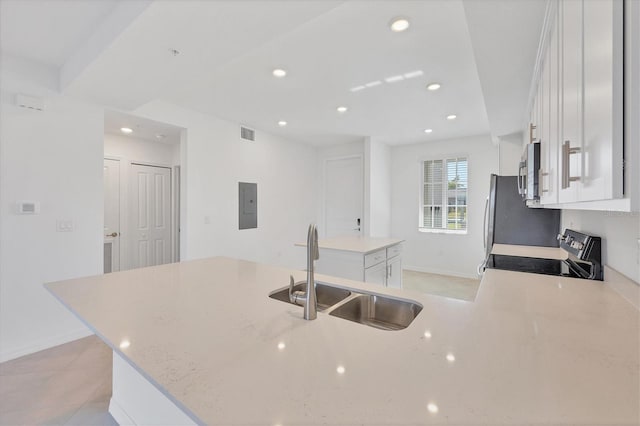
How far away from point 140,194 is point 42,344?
238 cm

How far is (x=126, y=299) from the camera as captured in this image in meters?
1.22

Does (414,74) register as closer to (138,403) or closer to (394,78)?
(394,78)

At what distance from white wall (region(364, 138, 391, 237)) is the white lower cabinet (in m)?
1.86

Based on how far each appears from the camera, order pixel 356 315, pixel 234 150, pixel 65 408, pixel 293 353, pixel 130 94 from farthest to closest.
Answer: pixel 234 150
pixel 130 94
pixel 65 408
pixel 356 315
pixel 293 353

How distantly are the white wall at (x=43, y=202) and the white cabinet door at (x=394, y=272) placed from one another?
315 centimetres

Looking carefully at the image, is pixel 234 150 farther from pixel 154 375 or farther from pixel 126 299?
pixel 154 375

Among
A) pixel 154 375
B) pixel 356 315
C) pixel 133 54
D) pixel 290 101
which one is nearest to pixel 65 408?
pixel 154 375

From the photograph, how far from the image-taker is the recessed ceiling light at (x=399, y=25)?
6.43ft

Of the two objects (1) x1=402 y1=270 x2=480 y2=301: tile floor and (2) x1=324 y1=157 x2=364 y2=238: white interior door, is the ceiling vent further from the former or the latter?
(1) x1=402 y1=270 x2=480 y2=301: tile floor

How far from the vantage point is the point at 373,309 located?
1.38 meters

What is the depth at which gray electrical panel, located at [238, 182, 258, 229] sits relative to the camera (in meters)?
4.47

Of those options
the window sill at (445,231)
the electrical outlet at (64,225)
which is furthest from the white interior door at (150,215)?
the window sill at (445,231)

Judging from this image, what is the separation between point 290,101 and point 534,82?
2445mm

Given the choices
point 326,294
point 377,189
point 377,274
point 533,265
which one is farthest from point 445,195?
point 326,294
